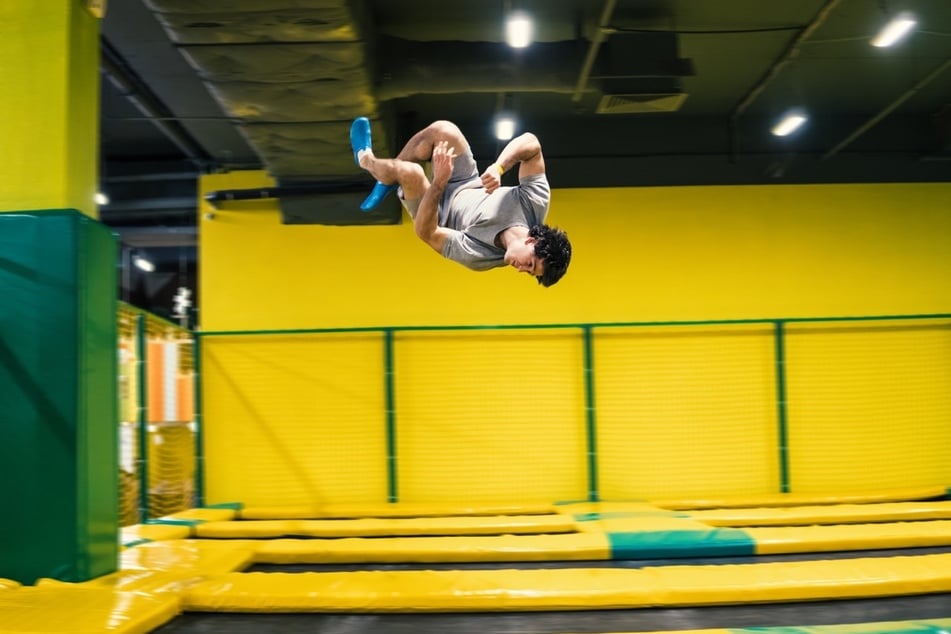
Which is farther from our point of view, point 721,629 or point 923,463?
point 923,463

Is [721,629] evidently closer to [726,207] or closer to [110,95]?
[726,207]

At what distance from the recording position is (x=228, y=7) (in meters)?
4.08

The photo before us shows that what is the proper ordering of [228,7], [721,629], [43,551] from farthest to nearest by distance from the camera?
1. [228,7]
2. [43,551]
3. [721,629]

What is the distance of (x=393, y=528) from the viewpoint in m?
5.32

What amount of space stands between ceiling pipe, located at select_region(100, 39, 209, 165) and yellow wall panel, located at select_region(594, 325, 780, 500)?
13.9 feet

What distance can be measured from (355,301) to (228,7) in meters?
3.27

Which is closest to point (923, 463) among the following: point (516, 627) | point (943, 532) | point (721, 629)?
point (943, 532)

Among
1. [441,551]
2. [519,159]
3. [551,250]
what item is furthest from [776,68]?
[441,551]

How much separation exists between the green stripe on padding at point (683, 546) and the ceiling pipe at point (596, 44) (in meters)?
3.21

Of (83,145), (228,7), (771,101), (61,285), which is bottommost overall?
(61,285)

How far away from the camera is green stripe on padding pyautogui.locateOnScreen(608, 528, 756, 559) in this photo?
4410mm

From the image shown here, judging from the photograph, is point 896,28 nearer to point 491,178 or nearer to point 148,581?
point 491,178

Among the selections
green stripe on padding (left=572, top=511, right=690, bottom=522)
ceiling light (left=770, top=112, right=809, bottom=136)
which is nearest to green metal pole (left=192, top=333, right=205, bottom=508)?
green stripe on padding (left=572, top=511, right=690, bottom=522)

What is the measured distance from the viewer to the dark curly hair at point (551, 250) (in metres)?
2.99
